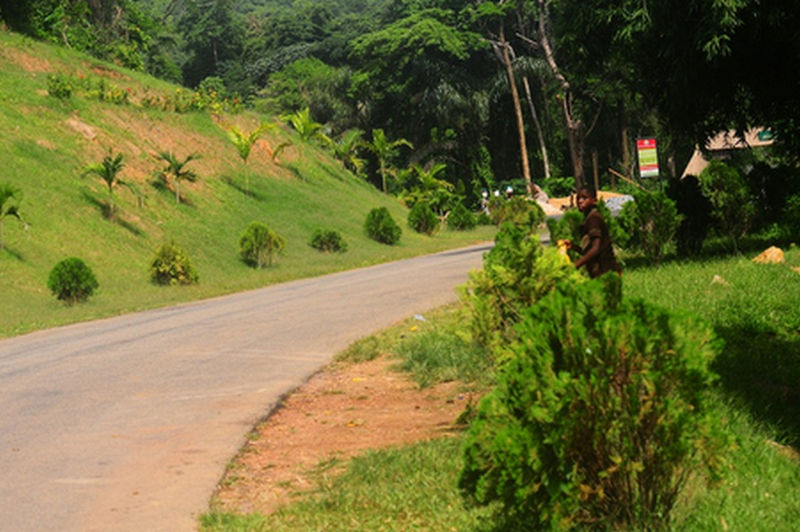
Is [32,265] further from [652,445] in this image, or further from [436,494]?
[652,445]

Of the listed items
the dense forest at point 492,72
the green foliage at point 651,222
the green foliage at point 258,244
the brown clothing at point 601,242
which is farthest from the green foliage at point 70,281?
the brown clothing at point 601,242

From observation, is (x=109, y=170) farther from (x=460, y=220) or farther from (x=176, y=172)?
(x=460, y=220)

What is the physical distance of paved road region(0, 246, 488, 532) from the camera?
21.0 feet

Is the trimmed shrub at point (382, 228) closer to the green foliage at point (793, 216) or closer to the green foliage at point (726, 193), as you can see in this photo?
the green foliage at point (793, 216)

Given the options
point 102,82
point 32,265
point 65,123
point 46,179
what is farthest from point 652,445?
point 102,82

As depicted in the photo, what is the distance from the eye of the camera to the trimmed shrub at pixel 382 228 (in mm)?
40688

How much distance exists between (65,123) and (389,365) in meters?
28.6

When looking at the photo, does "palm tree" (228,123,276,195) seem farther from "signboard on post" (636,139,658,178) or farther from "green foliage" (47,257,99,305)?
"green foliage" (47,257,99,305)

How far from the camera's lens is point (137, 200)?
1359 inches

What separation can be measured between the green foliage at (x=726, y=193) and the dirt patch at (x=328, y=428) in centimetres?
1094

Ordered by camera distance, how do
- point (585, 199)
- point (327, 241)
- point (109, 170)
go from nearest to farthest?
point (585, 199) → point (109, 170) → point (327, 241)

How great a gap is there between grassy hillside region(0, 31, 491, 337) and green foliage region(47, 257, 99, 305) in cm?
48

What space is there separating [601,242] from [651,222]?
8064 millimetres

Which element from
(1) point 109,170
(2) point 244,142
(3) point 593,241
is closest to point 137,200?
(1) point 109,170
